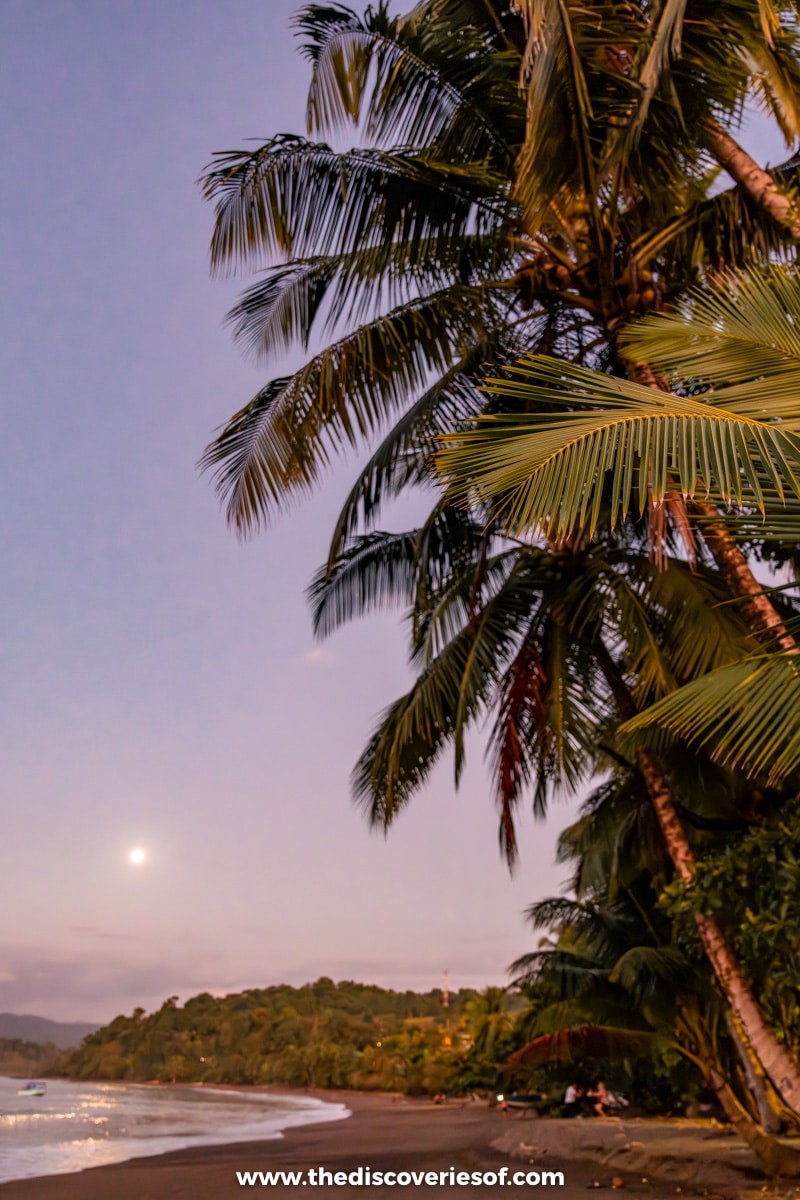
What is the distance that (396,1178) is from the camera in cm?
921

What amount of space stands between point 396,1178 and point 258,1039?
38.8 m

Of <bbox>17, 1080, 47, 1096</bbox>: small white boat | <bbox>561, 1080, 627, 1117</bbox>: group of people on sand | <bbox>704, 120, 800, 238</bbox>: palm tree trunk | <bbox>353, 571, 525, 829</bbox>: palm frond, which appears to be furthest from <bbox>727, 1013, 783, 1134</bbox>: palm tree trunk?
<bbox>17, 1080, 47, 1096</bbox>: small white boat

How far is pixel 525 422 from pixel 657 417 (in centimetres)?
34

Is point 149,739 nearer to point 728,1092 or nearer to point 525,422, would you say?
point 728,1092

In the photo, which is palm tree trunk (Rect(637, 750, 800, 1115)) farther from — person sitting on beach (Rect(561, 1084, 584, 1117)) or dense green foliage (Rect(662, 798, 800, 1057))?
person sitting on beach (Rect(561, 1084, 584, 1117))

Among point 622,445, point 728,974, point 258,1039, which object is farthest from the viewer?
point 258,1039

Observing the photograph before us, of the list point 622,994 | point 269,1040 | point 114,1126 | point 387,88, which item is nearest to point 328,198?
point 387,88

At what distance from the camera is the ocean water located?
39.4 ft

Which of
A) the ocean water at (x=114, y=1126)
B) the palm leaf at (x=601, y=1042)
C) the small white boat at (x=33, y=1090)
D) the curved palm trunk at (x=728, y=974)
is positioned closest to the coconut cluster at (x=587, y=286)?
the curved palm trunk at (x=728, y=974)

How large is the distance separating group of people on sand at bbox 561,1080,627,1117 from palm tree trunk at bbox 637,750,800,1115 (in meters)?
11.6

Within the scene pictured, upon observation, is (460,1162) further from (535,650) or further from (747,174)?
(747,174)

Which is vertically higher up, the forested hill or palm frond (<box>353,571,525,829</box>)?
palm frond (<box>353,571,525,829</box>)

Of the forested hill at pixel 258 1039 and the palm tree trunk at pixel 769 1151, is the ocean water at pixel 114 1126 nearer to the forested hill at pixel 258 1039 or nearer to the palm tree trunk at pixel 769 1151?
the palm tree trunk at pixel 769 1151

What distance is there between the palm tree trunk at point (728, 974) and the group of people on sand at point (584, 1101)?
11.6 metres
